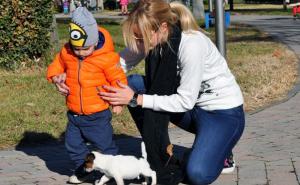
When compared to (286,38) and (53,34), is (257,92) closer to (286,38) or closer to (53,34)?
(53,34)

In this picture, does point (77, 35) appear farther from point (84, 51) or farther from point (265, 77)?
point (265, 77)

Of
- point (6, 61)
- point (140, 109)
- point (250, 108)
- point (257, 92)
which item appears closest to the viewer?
point (140, 109)

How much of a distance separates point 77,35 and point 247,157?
6.53ft

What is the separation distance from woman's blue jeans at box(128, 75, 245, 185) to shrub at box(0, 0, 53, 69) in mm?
6225

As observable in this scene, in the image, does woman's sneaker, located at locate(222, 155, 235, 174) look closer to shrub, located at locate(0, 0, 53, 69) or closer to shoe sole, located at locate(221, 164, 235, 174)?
shoe sole, located at locate(221, 164, 235, 174)

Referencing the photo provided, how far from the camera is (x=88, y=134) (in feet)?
17.0

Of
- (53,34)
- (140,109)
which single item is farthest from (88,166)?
(53,34)

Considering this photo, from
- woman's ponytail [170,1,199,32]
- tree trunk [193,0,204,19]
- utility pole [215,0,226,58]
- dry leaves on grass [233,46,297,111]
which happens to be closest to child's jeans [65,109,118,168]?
woman's ponytail [170,1,199,32]

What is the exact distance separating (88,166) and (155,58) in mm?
914

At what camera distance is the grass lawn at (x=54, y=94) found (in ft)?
23.8

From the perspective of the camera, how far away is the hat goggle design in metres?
4.96

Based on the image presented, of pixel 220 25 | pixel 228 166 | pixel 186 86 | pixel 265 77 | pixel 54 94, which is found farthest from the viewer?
pixel 265 77

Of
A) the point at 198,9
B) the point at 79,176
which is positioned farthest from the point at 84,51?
the point at 198,9

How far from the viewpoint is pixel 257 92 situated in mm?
9273
